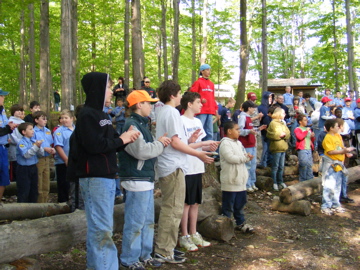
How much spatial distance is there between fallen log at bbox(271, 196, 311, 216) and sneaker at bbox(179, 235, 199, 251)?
2916 mm

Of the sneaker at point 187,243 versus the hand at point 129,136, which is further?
the sneaker at point 187,243

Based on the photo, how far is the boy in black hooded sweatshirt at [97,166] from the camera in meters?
3.30

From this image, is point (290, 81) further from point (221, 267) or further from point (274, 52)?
point (221, 267)

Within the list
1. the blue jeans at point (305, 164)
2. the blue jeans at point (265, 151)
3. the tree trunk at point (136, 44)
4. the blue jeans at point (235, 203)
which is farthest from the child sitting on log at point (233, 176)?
the tree trunk at point (136, 44)

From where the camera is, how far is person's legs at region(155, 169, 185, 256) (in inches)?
171

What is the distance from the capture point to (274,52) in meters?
38.7

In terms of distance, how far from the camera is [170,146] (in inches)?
173

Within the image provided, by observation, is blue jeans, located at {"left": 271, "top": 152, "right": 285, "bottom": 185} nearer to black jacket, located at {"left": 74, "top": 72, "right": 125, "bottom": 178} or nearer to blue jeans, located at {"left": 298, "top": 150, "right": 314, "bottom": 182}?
→ blue jeans, located at {"left": 298, "top": 150, "right": 314, "bottom": 182}

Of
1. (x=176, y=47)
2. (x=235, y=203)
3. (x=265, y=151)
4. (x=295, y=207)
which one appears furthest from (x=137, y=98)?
(x=176, y=47)

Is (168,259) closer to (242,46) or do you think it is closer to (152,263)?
(152,263)

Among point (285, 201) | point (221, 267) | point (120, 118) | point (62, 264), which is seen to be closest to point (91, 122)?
point (62, 264)

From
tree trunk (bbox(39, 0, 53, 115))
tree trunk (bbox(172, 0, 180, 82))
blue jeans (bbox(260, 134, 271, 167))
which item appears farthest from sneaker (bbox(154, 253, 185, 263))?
tree trunk (bbox(172, 0, 180, 82))

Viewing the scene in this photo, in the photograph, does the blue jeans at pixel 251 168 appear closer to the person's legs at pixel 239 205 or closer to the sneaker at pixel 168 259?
the person's legs at pixel 239 205

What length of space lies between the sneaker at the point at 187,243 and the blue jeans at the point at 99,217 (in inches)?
63.4
